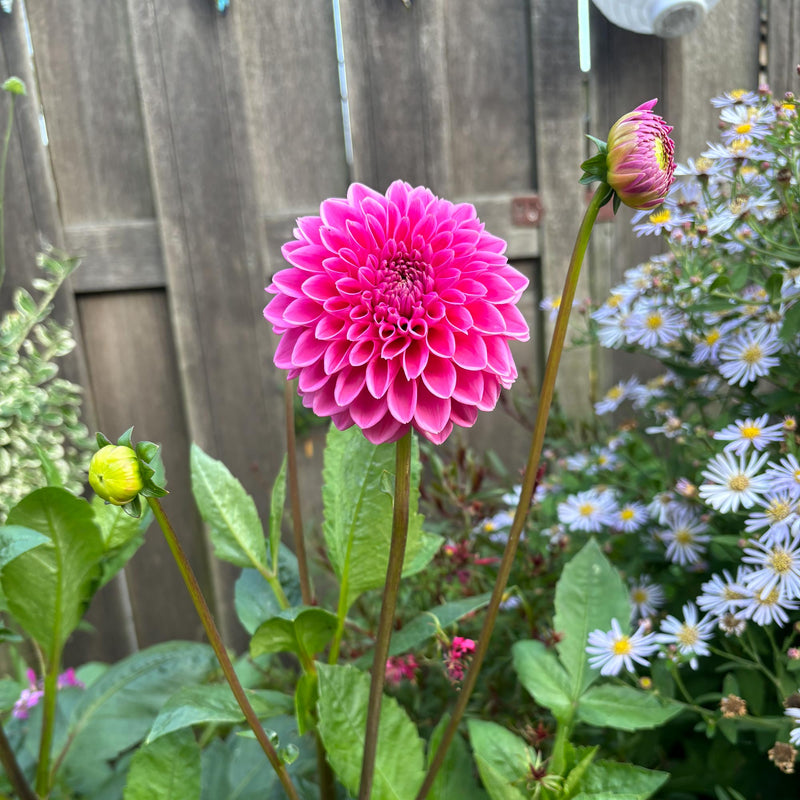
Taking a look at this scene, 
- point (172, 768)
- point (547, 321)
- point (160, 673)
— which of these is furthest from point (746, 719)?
point (547, 321)

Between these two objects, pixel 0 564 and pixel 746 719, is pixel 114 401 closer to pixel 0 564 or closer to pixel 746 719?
pixel 0 564

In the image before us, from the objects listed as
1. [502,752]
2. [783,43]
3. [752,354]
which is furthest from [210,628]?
[783,43]

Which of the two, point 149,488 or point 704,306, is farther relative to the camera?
point 704,306

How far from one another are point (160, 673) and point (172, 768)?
22 centimetres

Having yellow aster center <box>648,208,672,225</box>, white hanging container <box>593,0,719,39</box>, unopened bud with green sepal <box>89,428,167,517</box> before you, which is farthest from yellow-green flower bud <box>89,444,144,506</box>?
white hanging container <box>593,0,719,39</box>

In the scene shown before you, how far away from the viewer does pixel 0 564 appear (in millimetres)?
482

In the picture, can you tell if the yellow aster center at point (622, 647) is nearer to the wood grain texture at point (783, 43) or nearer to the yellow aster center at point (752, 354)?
the yellow aster center at point (752, 354)

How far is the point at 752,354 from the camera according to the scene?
0.74 m

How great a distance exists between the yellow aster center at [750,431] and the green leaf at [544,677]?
0.30 meters

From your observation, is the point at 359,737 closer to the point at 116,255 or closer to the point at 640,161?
the point at 640,161

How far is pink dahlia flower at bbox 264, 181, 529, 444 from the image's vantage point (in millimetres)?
393

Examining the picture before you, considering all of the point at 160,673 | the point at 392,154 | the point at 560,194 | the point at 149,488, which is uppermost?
the point at 392,154

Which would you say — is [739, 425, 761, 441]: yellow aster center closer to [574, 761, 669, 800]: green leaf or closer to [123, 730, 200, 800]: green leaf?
[574, 761, 669, 800]: green leaf

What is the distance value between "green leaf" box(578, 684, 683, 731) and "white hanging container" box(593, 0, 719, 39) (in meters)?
1.14
